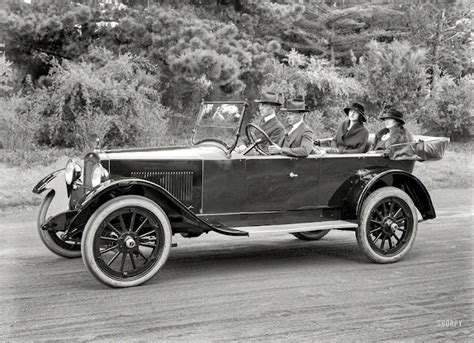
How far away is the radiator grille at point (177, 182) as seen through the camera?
229 inches

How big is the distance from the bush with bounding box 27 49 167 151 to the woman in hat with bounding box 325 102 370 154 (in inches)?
248

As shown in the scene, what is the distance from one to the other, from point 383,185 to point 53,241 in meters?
3.53

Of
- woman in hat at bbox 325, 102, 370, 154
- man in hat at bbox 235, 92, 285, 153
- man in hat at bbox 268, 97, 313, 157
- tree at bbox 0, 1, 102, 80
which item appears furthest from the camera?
tree at bbox 0, 1, 102, 80

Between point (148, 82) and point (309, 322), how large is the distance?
1035 cm

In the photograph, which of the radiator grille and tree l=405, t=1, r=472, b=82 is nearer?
the radiator grille

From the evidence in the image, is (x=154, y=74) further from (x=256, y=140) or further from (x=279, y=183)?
(x=279, y=183)

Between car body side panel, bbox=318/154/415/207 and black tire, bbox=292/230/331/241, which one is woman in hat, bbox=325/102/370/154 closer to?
car body side panel, bbox=318/154/415/207

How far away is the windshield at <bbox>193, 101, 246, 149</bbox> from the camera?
20.8ft

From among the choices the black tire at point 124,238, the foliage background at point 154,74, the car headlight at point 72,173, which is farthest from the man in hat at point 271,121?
the foliage background at point 154,74

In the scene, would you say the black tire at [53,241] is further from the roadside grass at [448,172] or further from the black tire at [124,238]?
the roadside grass at [448,172]

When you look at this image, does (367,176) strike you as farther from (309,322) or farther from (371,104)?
(371,104)

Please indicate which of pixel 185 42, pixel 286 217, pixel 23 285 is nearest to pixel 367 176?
pixel 286 217

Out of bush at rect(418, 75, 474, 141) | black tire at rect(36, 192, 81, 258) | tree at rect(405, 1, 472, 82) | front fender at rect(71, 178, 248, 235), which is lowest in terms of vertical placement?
black tire at rect(36, 192, 81, 258)

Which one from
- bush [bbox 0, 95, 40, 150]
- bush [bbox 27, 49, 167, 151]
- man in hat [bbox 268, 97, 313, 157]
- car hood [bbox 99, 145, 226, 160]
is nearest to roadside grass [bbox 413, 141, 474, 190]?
bush [bbox 27, 49, 167, 151]
